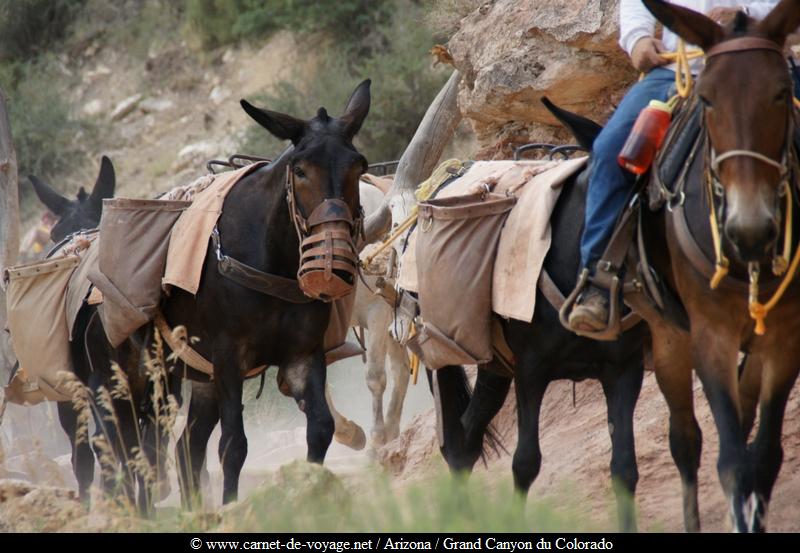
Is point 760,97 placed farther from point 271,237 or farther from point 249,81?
point 249,81

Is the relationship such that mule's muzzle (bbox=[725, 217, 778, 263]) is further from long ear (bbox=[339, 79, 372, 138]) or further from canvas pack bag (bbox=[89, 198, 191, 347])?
canvas pack bag (bbox=[89, 198, 191, 347])

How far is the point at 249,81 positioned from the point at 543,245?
61.0 feet

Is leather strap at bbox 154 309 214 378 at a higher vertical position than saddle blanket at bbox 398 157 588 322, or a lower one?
lower

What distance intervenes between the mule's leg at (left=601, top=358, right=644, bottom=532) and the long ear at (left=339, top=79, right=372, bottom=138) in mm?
2160

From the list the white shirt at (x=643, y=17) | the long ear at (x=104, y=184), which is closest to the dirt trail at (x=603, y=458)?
the white shirt at (x=643, y=17)

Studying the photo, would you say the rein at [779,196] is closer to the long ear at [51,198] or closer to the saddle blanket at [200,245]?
the saddle blanket at [200,245]

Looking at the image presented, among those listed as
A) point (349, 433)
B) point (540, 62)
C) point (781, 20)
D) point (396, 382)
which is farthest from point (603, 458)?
point (781, 20)

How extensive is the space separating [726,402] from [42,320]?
5.69 m

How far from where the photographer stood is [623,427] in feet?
19.6

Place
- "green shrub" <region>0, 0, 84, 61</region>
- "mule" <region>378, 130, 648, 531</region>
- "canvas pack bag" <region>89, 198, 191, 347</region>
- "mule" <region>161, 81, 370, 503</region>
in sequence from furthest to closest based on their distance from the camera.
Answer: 1. "green shrub" <region>0, 0, 84, 61</region>
2. "canvas pack bag" <region>89, 198, 191, 347</region>
3. "mule" <region>161, 81, 370, 503</region>
4. "mule" <region>378, 130, 648, 531</region>

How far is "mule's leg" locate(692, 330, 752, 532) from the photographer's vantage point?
4.53m

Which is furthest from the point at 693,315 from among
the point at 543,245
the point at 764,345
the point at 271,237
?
the point at 271,237

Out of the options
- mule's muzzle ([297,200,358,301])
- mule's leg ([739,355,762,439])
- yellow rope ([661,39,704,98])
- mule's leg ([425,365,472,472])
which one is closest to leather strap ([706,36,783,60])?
yellow rope ([661,39,704,98])

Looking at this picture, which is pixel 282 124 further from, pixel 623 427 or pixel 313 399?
pixel 623 427
